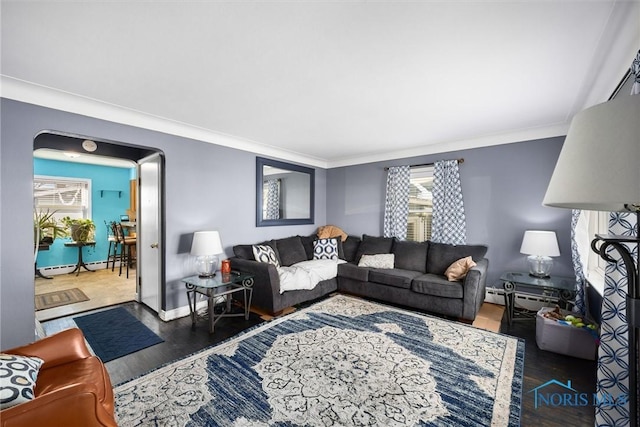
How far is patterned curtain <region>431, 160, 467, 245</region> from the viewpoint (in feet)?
13.4

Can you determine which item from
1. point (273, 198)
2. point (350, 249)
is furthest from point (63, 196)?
point (350, 249)

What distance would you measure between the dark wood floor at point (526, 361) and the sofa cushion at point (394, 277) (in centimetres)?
114

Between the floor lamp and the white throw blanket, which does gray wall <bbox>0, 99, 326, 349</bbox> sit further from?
the floor lamp

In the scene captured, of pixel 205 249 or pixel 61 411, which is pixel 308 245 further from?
pixel 61 411

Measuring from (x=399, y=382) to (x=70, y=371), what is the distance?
2081 mm

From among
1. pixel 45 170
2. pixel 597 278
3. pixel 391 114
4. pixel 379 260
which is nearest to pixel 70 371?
pixel 391 114

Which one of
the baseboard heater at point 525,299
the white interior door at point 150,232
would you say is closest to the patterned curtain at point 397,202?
the baseboard heater at point 525,299

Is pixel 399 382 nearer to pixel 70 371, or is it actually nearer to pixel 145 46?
pixel 70 371

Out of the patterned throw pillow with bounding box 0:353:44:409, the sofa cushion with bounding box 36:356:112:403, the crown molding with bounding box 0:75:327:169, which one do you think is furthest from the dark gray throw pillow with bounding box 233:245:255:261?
the patterned throw pillow with bounding box 0:353:44:409

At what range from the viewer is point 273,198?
4.67 m

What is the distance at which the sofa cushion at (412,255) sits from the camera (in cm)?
411

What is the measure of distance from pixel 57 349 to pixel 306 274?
257 cm

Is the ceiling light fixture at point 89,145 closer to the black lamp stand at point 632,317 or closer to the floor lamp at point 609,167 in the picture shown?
the floor lamp at point 609,167

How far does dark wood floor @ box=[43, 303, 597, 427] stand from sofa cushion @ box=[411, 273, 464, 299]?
60 centimetres
